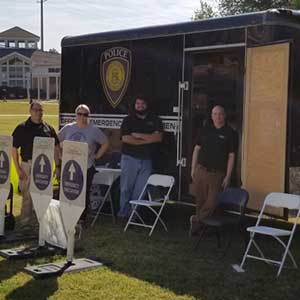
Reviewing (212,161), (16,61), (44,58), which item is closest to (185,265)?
(212,161)

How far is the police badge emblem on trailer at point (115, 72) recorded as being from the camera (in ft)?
30.1

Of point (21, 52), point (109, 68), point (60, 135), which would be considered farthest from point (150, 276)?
point (21, 52)

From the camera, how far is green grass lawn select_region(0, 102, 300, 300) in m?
5.58

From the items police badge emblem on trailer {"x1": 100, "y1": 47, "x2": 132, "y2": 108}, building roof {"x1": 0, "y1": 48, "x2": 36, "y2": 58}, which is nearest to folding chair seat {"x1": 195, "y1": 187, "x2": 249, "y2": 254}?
police badge emblem on trailer {"x1": 100, "y1": 47, "x2": 132, "y2": 108}

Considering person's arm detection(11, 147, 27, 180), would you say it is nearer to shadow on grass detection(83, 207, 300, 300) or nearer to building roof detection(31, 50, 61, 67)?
shadow on grass detection(83, 207, 300, 300)

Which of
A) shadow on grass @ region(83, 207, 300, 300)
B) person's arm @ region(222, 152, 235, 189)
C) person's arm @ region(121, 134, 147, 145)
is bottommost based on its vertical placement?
shadow on grass @ region(83, 207, 300, 300)

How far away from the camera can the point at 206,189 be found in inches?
302

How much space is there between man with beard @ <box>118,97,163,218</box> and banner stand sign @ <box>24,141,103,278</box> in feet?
6.90

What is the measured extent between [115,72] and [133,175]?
5.63ft

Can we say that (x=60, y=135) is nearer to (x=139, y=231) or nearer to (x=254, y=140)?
(x=139, y=231)

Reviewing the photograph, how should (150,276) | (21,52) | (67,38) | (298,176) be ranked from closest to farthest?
(150,276)
(298,176)
(67,38)
(21,52)

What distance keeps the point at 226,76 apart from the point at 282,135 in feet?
4.24

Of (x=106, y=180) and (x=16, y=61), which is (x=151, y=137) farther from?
(x=16, y=61)

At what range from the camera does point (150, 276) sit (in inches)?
241
